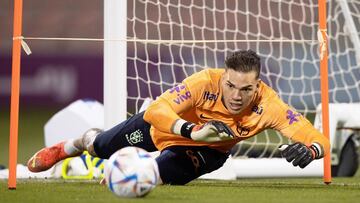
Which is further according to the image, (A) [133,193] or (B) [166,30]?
(B) [166,30]

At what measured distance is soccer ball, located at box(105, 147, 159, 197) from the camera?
568 cm

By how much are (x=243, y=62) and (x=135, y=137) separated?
42.9 inches

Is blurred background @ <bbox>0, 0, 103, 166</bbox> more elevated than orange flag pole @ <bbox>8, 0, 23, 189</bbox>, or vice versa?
blurred background @ <bbox>0, 0, 103, 166</bbox>

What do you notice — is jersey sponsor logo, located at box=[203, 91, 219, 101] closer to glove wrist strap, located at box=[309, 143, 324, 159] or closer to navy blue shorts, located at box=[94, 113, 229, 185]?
navy blue shorts, located at box=[94, 113, 229, 185]

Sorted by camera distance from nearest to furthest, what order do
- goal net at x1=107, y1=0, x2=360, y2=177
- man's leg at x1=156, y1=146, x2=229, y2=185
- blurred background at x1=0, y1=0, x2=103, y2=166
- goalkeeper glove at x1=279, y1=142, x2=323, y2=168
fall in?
goalkeeper glove at x1=279, y1=142, x2=323, y2=168, man's leg at x1=156, y1=146, x2=229, y2=185, goal net at x1=107, y1=0, x2=360, y2=177, blurred background at x1=0, y1=0, x2=103, y2=166

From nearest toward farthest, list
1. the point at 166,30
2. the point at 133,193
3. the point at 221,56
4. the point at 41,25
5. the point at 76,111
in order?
the point at 133,193
the point at 76,111
the point at 166,30
the point at 221,56
the point at 41,25

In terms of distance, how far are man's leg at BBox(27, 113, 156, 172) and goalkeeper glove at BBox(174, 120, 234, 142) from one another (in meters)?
0.98

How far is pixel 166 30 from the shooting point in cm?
1090

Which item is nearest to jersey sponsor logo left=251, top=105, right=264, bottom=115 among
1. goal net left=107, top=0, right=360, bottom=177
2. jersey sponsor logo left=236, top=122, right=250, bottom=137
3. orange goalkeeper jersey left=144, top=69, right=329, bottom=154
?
orange goalkeeper jersey left=144, top=69, right=329, bottom=154

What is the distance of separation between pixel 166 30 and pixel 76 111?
207cm

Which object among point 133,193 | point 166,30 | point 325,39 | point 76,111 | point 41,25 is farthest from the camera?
point 41,25

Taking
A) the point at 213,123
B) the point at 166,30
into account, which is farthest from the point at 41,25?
the point at 213,123

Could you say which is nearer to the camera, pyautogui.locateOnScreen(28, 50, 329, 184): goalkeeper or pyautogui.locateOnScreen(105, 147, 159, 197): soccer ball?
pyautogui.locateOnScreen(105, 147, 159, 197): soccer ball

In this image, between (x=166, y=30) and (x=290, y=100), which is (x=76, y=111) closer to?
(x=166, y=30)
